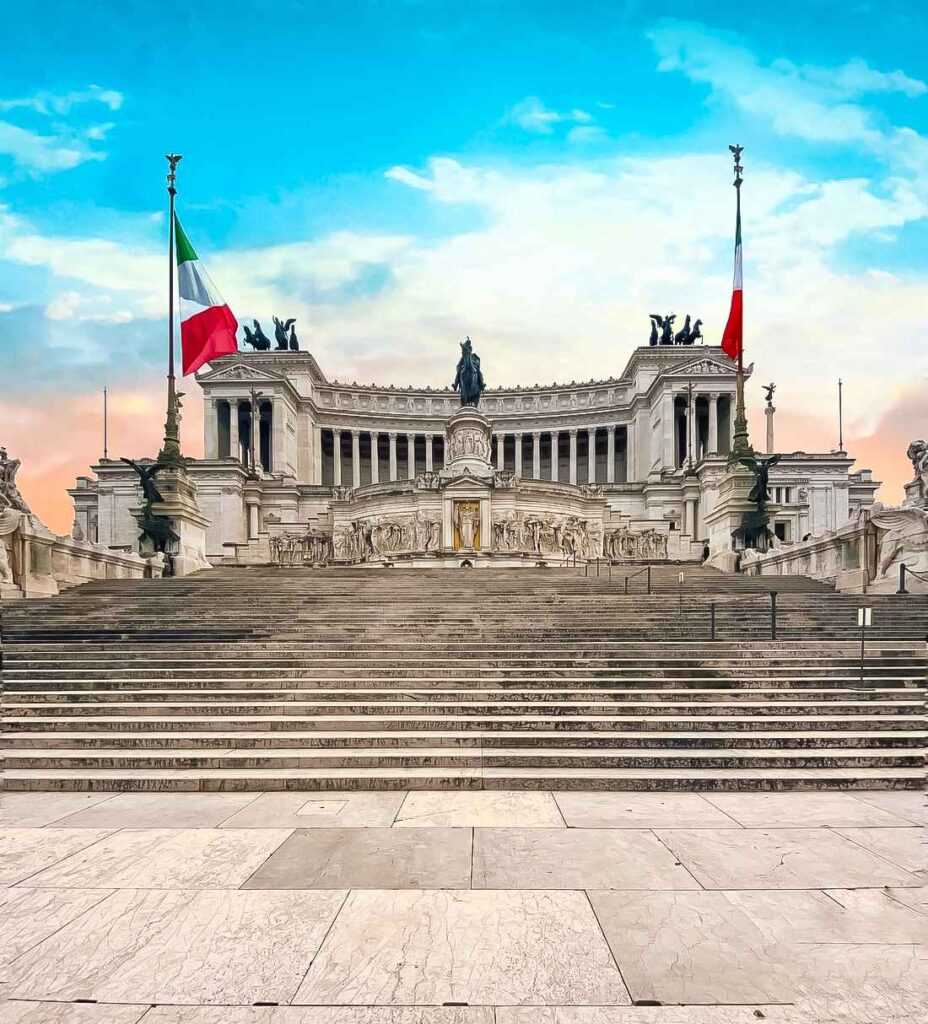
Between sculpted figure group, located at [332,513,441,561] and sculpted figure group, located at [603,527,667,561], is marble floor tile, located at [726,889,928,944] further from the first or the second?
sculpted figure group, located at [603,527,667,561]

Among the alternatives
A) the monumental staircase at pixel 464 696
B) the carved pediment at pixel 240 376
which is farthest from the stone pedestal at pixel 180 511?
the carved pediment at pixel 240 376

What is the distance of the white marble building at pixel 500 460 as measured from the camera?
2012 inches

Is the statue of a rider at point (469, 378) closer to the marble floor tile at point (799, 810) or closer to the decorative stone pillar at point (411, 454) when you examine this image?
the decorative stone pillar at point (411, 454)

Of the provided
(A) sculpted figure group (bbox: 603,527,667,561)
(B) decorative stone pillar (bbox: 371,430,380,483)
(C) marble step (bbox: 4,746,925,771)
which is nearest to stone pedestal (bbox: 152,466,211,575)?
(C) marble step (bbox: 4,746,925,771)

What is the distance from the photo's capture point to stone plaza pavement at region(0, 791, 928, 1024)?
3.66 meters

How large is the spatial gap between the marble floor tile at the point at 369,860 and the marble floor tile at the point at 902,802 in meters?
4.80

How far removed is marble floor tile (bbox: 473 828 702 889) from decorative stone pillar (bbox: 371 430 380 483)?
7785cm

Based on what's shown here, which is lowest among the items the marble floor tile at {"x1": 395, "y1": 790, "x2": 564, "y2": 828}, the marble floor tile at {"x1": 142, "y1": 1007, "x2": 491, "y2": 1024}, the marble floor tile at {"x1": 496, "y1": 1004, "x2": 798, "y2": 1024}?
the marble floor tile at {"x1": 395, "y1": 790, "x2": 564, "y2": 828}

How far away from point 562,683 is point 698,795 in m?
3.73

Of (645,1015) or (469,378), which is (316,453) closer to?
(469,378)

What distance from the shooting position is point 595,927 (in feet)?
14.9

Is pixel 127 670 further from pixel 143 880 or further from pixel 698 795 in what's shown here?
pixel 698 795

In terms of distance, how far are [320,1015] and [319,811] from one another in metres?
3.82

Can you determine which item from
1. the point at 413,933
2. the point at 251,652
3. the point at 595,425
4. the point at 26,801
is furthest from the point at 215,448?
the point at 413,933
